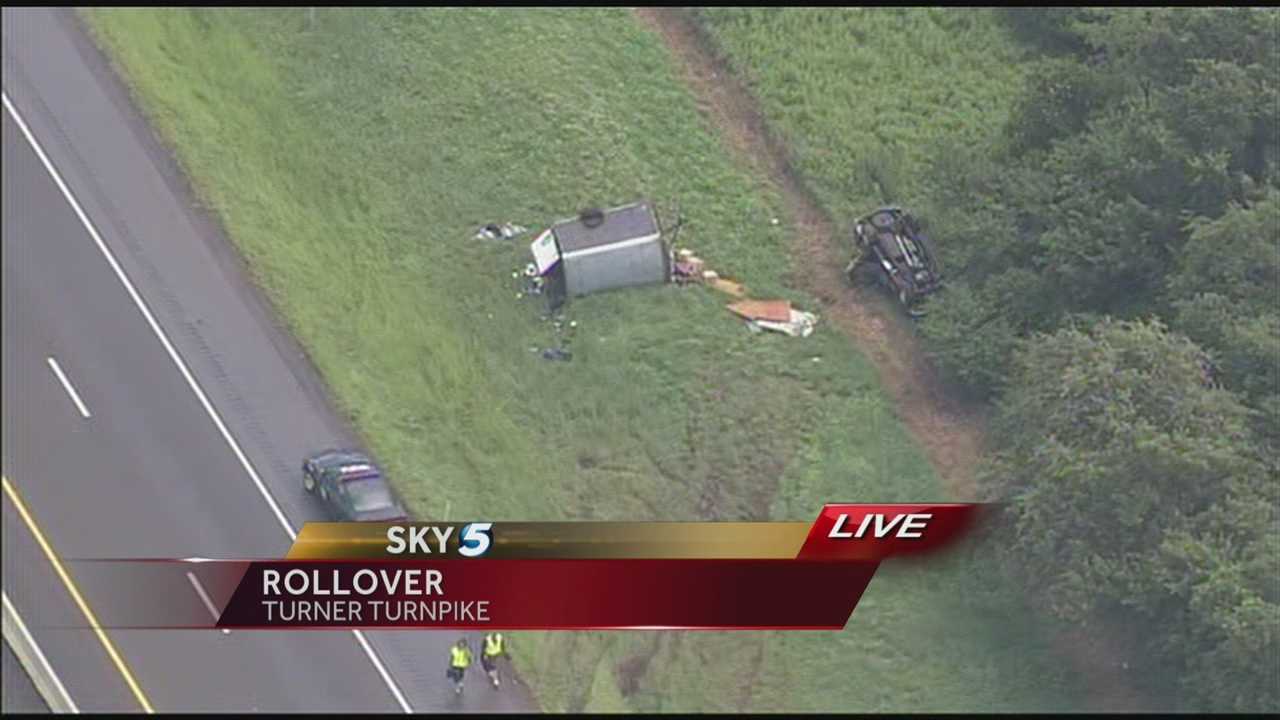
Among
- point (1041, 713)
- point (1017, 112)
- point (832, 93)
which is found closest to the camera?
point (1041, 713)

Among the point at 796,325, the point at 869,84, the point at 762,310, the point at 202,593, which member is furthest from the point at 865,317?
the point at 202,593

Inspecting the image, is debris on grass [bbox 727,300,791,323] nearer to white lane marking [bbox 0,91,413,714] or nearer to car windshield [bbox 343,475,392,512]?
car windshield [bbox 343,475,392,512]

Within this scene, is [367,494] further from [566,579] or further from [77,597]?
[566,579]

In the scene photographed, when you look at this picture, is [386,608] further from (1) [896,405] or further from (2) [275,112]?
(2) [275,112]

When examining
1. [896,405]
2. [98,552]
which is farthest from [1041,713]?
[98,552]

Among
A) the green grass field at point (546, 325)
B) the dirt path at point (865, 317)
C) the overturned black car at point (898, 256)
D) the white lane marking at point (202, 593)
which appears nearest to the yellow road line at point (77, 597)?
the white lane marking at point (202, 593)

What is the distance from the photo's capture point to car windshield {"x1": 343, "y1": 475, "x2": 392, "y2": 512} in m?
49.2

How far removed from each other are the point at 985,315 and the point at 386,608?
86.1 feet

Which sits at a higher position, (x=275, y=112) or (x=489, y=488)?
(x=275, y=112)

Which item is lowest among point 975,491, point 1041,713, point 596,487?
point 1041,713

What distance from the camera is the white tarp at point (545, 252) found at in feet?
187

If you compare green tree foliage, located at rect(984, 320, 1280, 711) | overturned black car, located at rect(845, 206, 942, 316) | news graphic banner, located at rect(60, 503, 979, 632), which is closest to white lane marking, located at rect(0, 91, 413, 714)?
news graphic banner, located at rect(60, 503, 979, 632)

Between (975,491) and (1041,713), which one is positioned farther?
(975,491)

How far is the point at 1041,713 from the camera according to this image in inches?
1891
